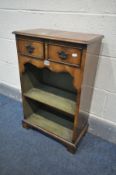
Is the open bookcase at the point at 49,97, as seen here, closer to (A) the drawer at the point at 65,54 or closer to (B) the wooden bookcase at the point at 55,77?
(B) the wooden bookcase at the point at 55,77

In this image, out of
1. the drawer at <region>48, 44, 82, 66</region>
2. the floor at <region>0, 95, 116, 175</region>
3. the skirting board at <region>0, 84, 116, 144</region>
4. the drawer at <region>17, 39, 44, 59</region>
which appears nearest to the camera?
the drawer at <region>48, 44, 82, 66</region>

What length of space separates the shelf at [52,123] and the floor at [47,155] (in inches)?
4.6

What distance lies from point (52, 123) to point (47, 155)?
1.10 ft

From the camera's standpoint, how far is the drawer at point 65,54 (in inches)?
40.5

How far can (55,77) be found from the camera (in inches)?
65.0

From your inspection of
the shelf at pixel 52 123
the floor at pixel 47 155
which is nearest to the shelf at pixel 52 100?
the shelf at pixel 52 123

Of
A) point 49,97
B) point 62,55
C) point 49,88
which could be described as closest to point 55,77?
point 49,88

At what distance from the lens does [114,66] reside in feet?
4.36

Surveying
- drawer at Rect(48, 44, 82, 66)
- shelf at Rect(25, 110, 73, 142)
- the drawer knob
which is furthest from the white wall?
the drawer knob

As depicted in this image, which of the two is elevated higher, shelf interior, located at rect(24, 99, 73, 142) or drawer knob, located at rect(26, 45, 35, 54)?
drawer knob, located at rect(26, 45, 35, 54)

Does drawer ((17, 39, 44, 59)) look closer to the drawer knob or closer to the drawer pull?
the drawer knob

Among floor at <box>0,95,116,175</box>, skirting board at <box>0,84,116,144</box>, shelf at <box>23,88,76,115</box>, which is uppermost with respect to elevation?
shelf at <box>23,88,76,115</box>

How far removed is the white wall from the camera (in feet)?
4.06

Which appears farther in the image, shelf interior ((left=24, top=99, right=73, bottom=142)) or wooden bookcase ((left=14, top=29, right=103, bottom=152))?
shelf interior ((left=24, top=99, right=73, bottom=142))
